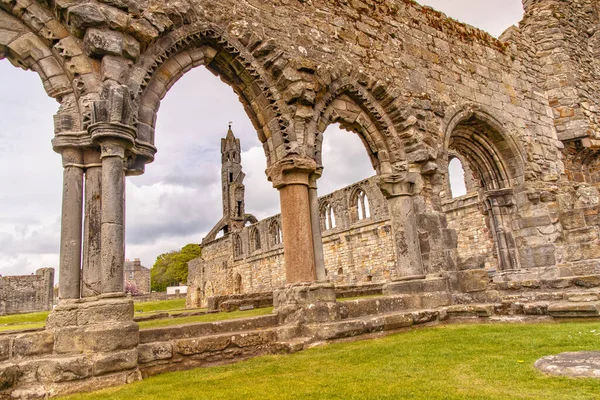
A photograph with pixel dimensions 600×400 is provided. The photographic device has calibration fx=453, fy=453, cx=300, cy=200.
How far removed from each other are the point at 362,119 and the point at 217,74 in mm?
2677

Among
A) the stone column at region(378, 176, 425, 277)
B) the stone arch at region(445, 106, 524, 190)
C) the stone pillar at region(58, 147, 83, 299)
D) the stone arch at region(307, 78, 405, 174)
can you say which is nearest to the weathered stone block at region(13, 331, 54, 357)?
the stone pillar at region(58, 147, 83, 299)

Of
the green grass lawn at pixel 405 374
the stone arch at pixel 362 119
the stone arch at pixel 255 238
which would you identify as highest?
the stone arch at pixel 255 238

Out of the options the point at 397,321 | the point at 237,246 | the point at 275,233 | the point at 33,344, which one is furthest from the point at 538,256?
the point at 237,246

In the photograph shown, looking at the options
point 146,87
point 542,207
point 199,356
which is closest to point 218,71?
point 146,87

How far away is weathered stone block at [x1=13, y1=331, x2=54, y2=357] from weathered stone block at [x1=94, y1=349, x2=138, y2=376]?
53 cm

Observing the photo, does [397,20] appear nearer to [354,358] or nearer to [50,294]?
[354,358]

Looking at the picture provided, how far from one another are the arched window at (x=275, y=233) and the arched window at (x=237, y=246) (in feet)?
12.8

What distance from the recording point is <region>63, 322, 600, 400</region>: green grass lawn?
307cm

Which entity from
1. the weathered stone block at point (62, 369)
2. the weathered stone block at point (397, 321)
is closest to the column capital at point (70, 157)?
the weathered stone block at point (62, 369)

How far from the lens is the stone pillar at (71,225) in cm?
461

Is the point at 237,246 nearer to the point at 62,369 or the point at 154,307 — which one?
the point at 154,307

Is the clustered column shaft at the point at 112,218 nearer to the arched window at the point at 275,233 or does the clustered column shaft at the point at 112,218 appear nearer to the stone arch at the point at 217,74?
the stone arch at the point at 217,74

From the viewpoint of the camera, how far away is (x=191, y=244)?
204 feet

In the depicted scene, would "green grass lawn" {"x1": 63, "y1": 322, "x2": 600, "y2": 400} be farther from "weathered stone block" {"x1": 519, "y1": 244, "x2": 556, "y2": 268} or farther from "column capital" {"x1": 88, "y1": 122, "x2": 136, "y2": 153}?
"weathered stone block" {"x1": 519, "y1": 244, "x2": 556, "y2": 268}
